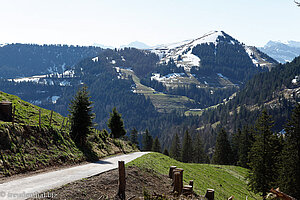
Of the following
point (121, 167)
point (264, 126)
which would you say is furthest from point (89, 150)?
point (264, 126)

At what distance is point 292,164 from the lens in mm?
35312

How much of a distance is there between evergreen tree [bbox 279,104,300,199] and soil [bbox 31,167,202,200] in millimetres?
20975

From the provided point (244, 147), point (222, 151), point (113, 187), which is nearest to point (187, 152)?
point (222, 151)

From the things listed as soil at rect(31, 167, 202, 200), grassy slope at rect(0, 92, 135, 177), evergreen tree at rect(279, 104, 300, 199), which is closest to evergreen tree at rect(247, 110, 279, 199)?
evergreen tree at rect(279, 104, 300, 199)

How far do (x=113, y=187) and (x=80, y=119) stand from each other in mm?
18517

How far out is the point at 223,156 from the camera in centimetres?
9319

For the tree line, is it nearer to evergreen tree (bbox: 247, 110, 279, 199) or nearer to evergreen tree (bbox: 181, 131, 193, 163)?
evergreen tree (bbox: 247, 110, 279, 199)

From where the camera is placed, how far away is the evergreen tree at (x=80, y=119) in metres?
34.2

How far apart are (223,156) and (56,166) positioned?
260ft

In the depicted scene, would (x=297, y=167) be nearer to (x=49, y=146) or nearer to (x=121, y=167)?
(x=121, y=167)

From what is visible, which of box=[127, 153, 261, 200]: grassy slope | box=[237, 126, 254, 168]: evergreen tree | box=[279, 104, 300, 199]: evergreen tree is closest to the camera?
box=[127, 153, 261, 200]: grassy slope

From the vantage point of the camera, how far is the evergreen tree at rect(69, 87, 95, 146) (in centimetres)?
3416

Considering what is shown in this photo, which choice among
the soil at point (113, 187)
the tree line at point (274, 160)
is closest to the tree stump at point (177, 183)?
the soil at point (113, 187)

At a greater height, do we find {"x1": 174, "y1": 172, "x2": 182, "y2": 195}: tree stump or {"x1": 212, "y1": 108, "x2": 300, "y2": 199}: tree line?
{"x1": 174, "y1": 172, "x2": 182, "y2": 195}: tree stump
